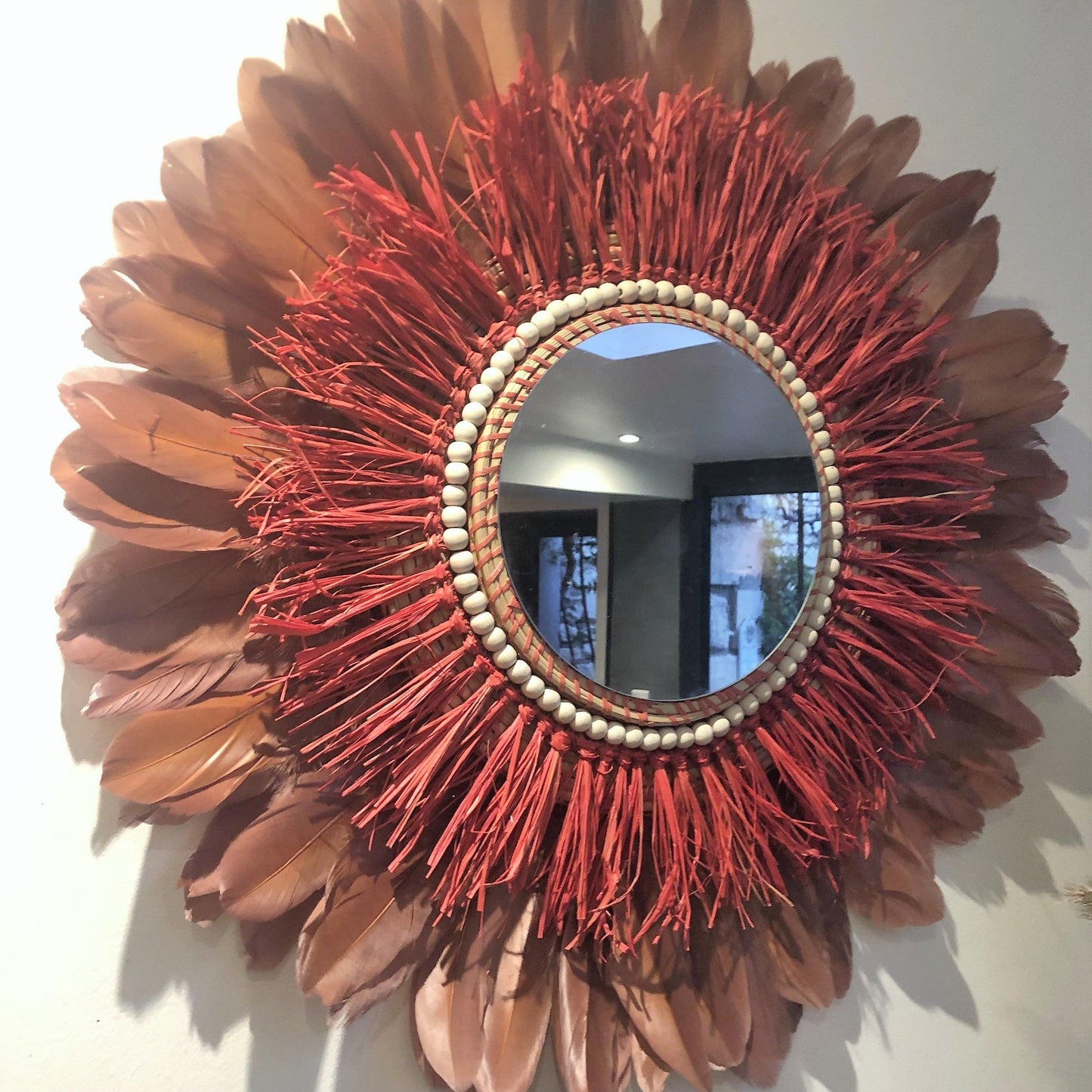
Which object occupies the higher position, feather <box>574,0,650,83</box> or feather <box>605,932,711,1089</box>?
feather <box>574,0,650,83</box>

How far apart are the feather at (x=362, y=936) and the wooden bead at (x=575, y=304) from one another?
1.19ft

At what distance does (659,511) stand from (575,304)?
0.46 feet

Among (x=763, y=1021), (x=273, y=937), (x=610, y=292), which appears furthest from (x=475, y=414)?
(x=763, y=1021)

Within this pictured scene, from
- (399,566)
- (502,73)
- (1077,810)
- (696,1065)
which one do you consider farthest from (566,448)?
(1077,810)

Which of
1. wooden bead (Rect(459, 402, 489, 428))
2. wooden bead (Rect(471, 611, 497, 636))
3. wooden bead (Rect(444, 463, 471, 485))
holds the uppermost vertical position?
wooden bead (Rect(459, 402, 489, 428))

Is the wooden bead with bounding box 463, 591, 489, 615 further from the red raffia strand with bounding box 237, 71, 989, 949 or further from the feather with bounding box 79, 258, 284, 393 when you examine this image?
the feather with bounding box 79, 258, 284, 393

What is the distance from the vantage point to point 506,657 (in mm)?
462

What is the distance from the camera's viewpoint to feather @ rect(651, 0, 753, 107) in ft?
1.78

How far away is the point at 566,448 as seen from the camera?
18.8 inches

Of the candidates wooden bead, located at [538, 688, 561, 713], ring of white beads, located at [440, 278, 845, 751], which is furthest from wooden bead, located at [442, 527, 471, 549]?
wooden bead, located at [538, 688, 561, 713]

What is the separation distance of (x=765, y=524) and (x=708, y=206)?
214 mm

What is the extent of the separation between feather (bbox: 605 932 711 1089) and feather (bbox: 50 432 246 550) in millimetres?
375

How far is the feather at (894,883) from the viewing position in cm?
62

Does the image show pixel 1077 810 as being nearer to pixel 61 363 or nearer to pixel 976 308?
pixel 976 308
